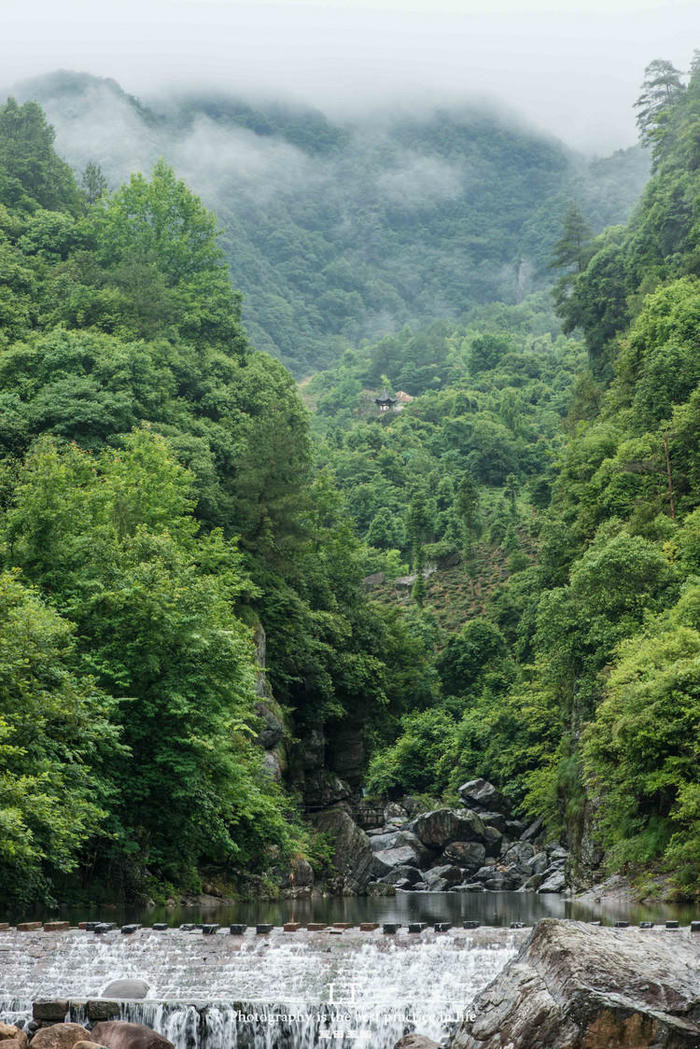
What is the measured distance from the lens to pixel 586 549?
59.9 metres

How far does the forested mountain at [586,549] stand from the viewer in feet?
125

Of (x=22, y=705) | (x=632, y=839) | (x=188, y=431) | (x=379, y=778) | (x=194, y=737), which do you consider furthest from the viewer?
(x=379, y=778)

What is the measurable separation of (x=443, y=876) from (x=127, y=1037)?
1756 inches

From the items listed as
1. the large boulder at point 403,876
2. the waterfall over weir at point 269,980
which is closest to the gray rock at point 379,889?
the large boulder at point 403,876

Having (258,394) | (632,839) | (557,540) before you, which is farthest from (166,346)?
(632,839)

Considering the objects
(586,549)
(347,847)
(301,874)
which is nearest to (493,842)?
(347,847)

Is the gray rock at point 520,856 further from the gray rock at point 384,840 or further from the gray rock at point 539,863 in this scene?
the gray rock at point 384,840

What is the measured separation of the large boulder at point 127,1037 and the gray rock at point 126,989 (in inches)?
72.6

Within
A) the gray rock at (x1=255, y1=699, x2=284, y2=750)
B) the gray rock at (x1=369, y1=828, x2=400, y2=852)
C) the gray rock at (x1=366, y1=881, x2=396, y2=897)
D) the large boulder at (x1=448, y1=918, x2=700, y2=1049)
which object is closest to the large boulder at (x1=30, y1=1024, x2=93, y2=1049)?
the large boulder at (x1=448, y1=918, x2=700, y2=1049)

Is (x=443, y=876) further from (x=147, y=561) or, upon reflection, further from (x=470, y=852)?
(x=147, y=561)

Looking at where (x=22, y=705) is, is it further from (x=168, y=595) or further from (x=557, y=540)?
(x=557, y=540)

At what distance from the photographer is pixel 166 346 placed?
6650cm

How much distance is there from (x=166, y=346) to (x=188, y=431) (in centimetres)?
749

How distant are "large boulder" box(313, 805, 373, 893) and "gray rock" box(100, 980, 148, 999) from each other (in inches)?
1350
